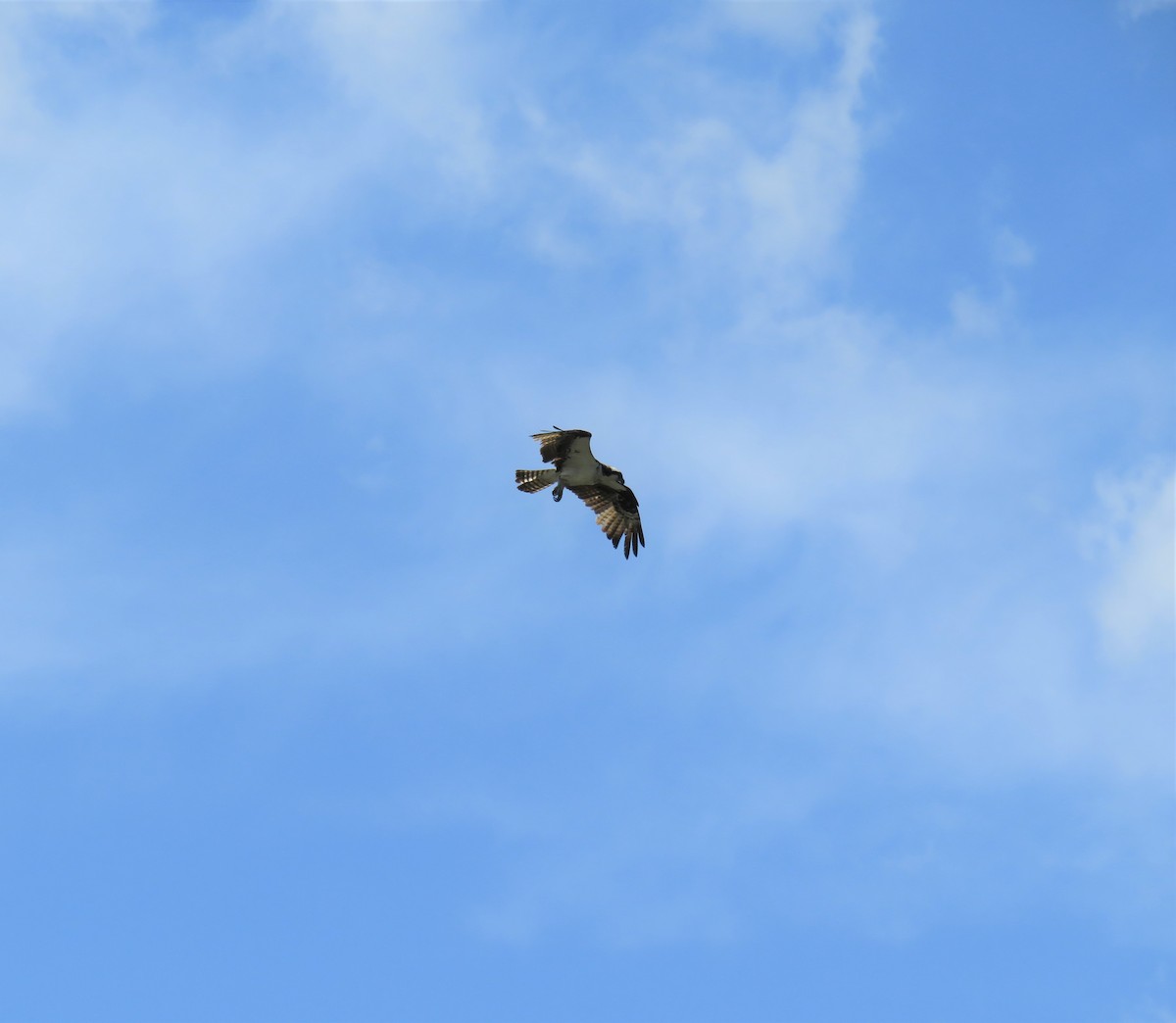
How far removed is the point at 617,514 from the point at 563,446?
12.3 ft

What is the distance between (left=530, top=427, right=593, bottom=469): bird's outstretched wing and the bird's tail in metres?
0.47

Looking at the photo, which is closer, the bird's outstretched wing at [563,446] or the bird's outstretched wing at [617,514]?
the bird's outstretched wing at [563,446]

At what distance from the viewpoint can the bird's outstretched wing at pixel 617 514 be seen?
45.8 metres

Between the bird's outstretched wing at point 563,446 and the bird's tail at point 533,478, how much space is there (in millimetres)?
466

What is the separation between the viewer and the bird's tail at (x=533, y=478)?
44219mm

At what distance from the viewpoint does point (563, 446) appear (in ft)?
142

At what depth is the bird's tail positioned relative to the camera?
1741 inches

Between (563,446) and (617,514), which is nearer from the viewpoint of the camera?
(563,446)

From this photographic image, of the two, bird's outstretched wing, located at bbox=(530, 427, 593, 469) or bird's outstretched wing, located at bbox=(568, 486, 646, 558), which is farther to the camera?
bird's outstretched wing, located at bbox=(568, 486, 646, 558)

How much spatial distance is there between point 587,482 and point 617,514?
1684mm

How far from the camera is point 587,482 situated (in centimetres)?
4512

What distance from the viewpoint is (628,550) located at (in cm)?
4625

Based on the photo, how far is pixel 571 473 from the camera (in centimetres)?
4441

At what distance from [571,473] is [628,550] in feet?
10.9
